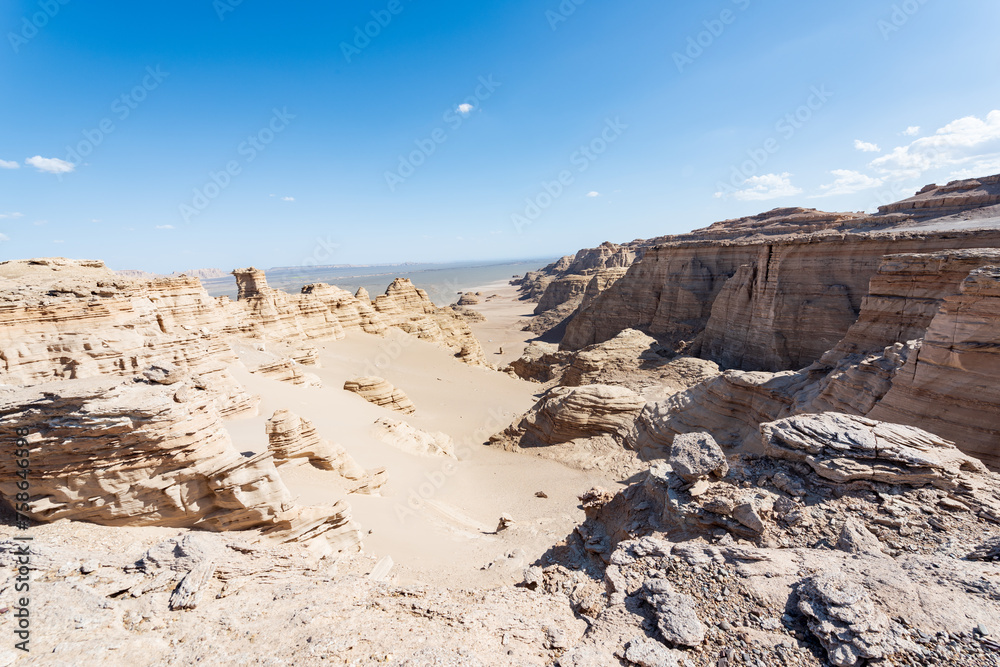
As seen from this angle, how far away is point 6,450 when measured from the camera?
5.11 metres

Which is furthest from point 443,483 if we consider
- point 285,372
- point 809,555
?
point 809,555

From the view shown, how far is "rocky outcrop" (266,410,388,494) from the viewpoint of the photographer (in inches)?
377

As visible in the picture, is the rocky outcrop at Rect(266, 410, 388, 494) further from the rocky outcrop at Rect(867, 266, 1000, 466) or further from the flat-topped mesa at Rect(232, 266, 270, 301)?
the flat-topped mesa at Rect(232, 266, 270, 301)

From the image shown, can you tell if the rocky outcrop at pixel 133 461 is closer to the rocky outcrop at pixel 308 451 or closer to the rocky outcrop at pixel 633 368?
the rocky outcrop at pixel 308 451

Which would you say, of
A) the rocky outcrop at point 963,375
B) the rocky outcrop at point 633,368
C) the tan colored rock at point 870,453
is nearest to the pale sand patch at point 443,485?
the rocky outcrop at point 633,368

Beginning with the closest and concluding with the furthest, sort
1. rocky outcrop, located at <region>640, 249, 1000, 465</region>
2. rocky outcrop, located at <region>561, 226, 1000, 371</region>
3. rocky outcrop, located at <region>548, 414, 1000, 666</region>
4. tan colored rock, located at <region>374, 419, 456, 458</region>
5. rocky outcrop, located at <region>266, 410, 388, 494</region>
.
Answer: rocky outcrop, located at <region>548, 414, 1000, 666</region> → rocky outcrop, located at <region>640, 249, 1000, 465</region> → rocky outcrop, located at <region>266, 410, 388, 494</region> → tan colored rock, located at <region>374, 419, 456, 458</region> → rocky outcrop, located at <region>561, 226, 1000, 371</region>

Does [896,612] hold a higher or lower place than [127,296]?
lower

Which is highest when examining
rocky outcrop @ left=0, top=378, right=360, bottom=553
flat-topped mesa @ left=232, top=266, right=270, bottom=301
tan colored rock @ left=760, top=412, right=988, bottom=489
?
flat-topped mesa @ left=232, top=266, right=270, bottom=301

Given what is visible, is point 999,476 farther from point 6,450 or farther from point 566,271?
point 566,271

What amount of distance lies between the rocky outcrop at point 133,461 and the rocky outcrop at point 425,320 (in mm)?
26408

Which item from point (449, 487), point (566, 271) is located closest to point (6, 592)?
point (449, 487)

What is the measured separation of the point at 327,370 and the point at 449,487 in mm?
14254

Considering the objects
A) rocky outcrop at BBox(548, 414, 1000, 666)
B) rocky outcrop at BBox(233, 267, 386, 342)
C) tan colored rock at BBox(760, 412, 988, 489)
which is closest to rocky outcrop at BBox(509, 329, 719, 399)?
tan colored rock at BBox(760, 412, 988, 489)

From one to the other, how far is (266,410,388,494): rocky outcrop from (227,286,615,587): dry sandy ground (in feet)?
1.02
